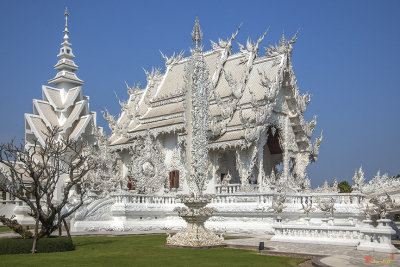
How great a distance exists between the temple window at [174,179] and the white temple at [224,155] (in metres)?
0.05

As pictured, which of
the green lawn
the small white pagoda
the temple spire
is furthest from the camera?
the temple spire

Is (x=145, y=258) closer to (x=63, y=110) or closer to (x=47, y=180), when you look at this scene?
(x=47, y=180)

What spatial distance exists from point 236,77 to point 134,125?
Result: 6.44 metres

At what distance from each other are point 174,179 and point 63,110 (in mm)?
13124

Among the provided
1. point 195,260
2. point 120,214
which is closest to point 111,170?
point 120,214

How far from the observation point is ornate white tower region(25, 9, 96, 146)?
3338cm

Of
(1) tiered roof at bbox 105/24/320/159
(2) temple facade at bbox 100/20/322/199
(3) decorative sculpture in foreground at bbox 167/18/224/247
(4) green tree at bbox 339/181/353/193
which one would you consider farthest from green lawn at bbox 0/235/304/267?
(4) green tree at bbox 339/181/353/193

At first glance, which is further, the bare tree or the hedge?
the bare tree

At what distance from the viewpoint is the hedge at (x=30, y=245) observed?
11.2 meters

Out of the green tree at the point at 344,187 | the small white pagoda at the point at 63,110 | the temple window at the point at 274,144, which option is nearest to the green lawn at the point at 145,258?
the temple window at the point at 274,144

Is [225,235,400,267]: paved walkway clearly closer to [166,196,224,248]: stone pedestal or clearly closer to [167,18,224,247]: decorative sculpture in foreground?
[166,196,224,248]: stone pedestal

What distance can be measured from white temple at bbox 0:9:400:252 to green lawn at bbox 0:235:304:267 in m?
1.96

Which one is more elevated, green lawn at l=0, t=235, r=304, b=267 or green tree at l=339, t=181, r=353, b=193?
green tree at l=339, t=181, r=353, b=193

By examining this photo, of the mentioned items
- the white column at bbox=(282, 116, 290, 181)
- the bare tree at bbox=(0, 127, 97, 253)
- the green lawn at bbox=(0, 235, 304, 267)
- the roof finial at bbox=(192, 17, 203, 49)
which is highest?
the roof finial at bbox=(192, 17, 203, 49)
